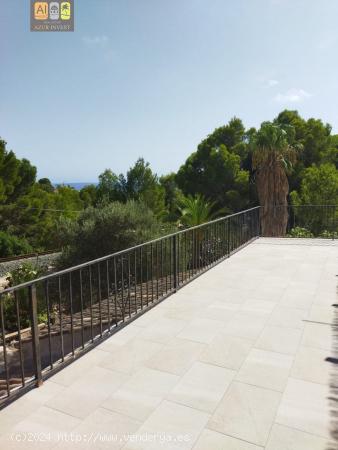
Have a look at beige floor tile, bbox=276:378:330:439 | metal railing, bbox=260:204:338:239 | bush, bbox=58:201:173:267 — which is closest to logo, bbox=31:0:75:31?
bush, bbox=58:201:173:267

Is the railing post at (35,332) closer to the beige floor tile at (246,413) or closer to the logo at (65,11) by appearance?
the beige floor tile at (246,413)

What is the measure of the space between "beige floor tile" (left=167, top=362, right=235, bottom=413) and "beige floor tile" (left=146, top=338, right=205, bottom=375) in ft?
0.30

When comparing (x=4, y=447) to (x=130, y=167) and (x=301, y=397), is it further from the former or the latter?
(x=130, y=167)

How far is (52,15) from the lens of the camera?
7.84m

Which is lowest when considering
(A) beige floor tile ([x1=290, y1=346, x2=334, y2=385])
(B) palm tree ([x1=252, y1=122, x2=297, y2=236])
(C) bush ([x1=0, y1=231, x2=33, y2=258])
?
(C) bush ([x1=0, y1=231, x2=33, y2=258])

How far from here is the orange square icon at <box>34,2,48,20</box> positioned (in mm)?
7715

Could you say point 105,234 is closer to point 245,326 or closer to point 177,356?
point 245,326

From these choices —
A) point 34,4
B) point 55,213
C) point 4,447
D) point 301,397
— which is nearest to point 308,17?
point 34,4

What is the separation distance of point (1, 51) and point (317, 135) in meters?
21.9

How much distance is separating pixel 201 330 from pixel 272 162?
1560 centimetres

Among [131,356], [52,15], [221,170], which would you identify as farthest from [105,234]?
[221,170]

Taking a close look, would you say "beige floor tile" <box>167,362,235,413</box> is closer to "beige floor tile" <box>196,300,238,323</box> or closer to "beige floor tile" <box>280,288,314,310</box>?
"beige floor tile" <box>196,300,238,323</box>

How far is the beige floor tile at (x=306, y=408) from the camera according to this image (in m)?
2.09

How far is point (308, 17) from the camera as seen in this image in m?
6.91
